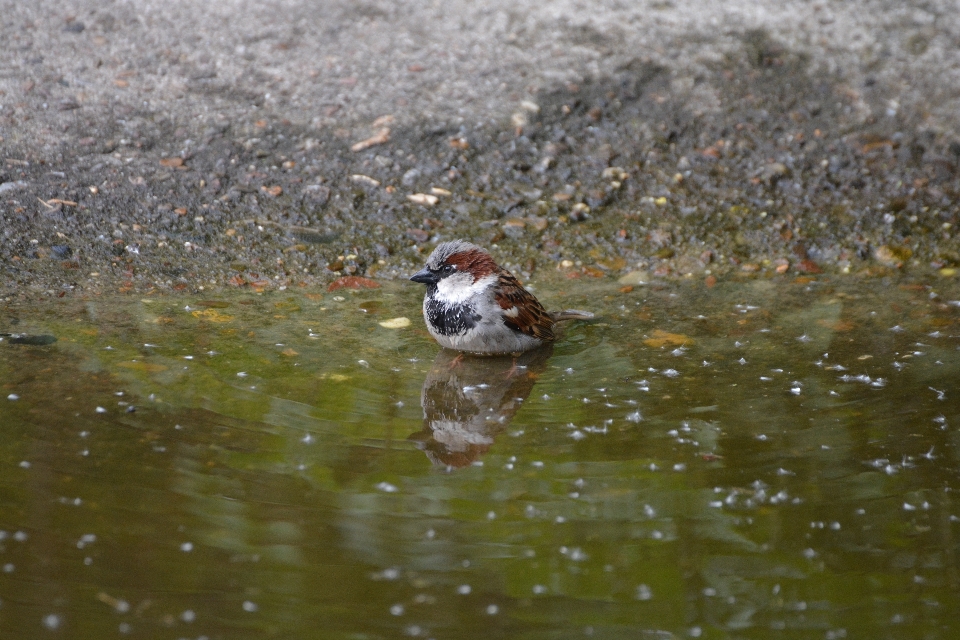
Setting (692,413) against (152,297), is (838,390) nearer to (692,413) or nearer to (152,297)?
(692,413)

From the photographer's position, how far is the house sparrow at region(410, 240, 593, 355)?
4805 millimetres

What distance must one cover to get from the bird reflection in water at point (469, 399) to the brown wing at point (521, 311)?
141mm

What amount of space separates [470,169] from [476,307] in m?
1.99

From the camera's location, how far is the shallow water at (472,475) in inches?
112

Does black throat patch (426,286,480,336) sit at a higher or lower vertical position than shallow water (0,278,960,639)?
higher

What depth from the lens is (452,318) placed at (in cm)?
480

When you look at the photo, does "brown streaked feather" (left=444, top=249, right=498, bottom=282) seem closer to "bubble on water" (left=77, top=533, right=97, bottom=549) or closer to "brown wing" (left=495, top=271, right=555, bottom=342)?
"brown wing" (left=495, top=271, right=555, bottom=342)

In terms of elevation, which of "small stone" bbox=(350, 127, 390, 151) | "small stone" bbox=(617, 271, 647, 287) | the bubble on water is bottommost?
"small stone" bbox=(617, 271, 647, 287)

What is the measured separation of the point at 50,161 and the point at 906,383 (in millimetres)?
5184

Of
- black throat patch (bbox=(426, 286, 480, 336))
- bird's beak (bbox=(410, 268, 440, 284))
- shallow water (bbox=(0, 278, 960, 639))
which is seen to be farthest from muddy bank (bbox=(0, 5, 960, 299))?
black throat patch (bbox=(426, 286, 480, 336))

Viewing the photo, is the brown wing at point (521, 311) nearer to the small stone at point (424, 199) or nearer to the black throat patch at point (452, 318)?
the black throat patch at point (452, 318)

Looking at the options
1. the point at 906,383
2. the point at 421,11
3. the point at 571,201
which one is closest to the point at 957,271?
the point at 906,383

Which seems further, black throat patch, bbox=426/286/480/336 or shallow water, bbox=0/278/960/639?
black throat patch, bbox=426/286/480/336

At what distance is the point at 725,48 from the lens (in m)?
7.54
